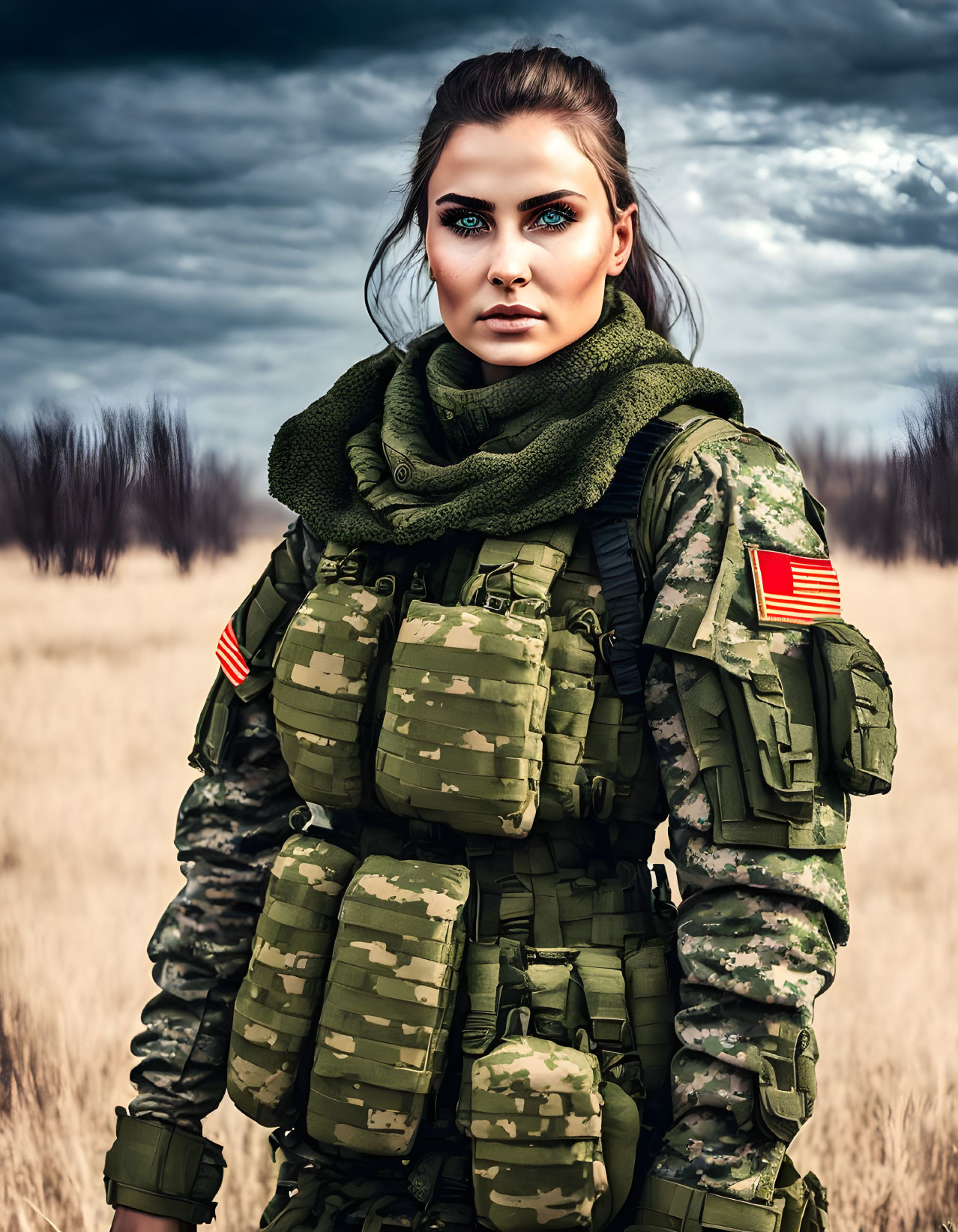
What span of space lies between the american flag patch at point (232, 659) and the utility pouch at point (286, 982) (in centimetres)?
41

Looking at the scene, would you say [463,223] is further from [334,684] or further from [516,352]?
[334,684]

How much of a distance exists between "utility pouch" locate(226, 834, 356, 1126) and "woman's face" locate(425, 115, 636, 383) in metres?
1.00

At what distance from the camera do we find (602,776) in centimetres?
210

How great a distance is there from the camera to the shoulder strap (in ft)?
6.87

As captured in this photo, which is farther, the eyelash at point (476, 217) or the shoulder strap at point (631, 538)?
the eyelash at point (476, 217)

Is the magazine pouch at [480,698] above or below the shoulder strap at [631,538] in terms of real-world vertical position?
below

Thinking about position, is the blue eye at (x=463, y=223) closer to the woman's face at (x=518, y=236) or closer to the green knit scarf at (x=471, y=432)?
the woman's face at (x=518, y=236)

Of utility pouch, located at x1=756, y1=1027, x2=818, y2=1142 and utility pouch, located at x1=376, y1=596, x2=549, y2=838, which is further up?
utility pouch, located at x1=376, y1=596, x2=549, y2=838

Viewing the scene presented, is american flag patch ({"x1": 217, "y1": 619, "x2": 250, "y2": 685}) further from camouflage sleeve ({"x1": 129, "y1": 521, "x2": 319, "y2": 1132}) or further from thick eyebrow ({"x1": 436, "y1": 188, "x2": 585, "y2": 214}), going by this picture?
thick eyebrow ({"x1": 436, "y1": 188, "x2": 585, "y2": 214})

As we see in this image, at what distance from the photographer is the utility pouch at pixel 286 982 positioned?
2271mm

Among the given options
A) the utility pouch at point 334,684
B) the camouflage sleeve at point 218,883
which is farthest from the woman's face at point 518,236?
the camouflage sleeve at point 218,883

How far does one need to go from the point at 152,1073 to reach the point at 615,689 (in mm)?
1224

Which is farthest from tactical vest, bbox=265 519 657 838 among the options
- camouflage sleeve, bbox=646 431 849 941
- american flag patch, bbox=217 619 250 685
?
american flag patch, bbox=217 619 250 685

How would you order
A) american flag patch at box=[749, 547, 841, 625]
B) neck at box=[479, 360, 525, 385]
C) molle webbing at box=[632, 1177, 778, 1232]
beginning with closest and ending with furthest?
molle webbing at box=[632, 1177, 778, 1232]
american flag patch at box=[749, 547, 841, 625]
neck at box=[479, 360, 525, 385]
